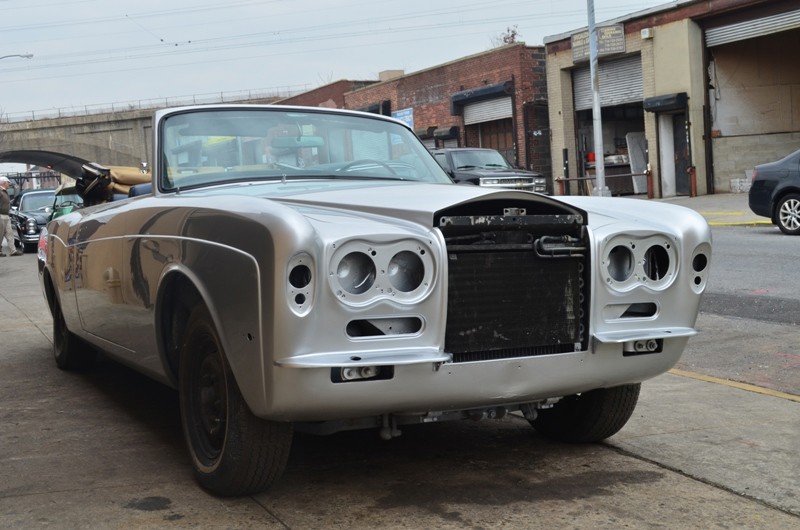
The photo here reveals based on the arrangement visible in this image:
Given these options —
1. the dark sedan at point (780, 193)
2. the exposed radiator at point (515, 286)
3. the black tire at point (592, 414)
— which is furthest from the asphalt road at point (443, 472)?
the dark sedan at point (780, 193)

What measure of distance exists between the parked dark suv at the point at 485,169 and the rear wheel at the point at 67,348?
50.4ft

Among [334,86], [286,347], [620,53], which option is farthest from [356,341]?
[334,86]

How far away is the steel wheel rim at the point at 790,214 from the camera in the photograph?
1580 centimetres

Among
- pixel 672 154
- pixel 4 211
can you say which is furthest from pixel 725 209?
pixel 4 211

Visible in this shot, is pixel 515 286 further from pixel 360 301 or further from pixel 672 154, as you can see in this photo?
pixel 672 154

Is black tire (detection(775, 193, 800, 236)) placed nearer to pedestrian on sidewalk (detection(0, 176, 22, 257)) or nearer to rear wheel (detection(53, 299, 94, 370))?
rear wheel (detection(53, 299, 94, 370))

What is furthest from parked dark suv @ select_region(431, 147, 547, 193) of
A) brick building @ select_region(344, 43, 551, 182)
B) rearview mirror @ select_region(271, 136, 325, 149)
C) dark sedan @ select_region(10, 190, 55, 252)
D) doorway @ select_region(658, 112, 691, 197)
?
rearview mirror @ select_region(271, 136, 325, 149)

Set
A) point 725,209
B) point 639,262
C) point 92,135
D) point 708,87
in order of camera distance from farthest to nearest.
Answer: point 92,135 → point 708,87 → point 725,209 → point 639,262

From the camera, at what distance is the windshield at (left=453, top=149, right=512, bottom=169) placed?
923 inches

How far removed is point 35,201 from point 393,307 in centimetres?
2556

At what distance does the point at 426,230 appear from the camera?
3688 mm

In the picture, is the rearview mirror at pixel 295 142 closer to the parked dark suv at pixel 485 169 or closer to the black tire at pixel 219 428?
the black tire at pixel 219 428

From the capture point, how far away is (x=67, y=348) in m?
7.06

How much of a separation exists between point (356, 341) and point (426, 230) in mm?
491
